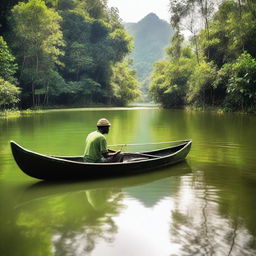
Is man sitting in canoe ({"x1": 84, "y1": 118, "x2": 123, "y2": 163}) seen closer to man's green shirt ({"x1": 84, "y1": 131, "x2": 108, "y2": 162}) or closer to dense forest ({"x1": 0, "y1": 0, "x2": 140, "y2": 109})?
man's green shirt ({"x1": 84, "y1": 131, "x2": 108, "y2": 162})

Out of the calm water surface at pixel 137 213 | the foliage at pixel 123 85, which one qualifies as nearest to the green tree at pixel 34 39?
the foliage at pixel 123 85

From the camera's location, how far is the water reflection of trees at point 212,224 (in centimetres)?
392

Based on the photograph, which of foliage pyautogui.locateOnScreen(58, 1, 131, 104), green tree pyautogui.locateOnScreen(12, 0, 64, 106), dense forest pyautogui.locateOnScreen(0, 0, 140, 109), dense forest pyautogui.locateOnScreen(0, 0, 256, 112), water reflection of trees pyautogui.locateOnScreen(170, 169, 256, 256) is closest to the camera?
water reflection of trees pyautogui.locateOnScreen(170, 169, 256, 256)

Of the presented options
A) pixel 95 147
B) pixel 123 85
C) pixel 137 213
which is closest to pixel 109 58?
pixel 123 85

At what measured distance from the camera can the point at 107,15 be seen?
5784 centimetres

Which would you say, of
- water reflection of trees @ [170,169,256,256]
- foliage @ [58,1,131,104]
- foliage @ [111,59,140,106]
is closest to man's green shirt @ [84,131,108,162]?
water reflection of trees @ [170,169,256,256]

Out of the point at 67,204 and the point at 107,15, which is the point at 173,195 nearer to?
the point at 67,204

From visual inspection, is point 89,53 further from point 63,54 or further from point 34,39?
point 34,39

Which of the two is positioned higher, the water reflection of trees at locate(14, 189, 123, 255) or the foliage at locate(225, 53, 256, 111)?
the foliage at locate(225, 53, 256, 111)

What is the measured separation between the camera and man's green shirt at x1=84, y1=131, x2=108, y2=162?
6.86 metres

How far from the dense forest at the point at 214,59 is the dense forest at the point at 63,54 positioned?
10.3 metres

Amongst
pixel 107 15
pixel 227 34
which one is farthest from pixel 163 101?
pixel 107 15

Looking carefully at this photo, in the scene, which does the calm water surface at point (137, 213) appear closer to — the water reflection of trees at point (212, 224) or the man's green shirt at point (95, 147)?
the water reflection of trees at point (212, 224)

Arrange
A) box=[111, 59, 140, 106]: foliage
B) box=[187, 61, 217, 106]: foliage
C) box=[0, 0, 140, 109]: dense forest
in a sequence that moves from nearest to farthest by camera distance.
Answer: box=[187, 61, 217, 106]: foliage < box=[0, 0, 140, 109]: dense forest < box=[111, 59, 140, 106]: foliage
